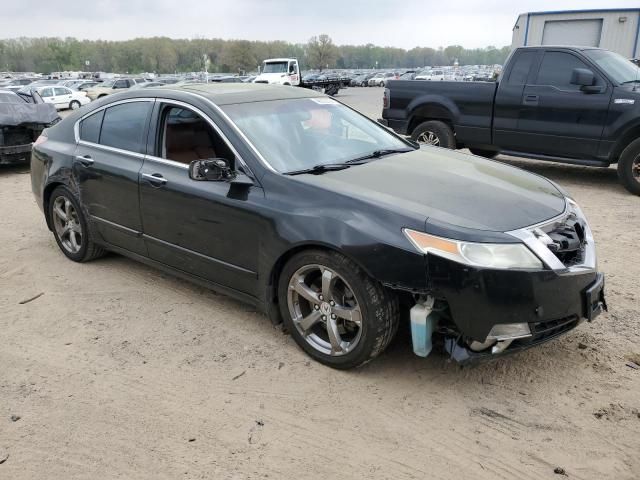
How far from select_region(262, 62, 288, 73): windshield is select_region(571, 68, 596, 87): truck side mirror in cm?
2797

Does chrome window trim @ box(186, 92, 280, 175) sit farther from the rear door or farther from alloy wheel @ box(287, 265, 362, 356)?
the rear door

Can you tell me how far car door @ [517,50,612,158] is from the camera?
7648 millimetres

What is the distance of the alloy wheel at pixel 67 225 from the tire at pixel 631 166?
6.79 m

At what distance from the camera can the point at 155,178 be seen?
13.4ft

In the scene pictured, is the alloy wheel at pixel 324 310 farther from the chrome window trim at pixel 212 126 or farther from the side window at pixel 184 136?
the side window at pixel 184 136

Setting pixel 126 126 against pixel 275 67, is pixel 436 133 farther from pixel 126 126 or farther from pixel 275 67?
pixel 275 67

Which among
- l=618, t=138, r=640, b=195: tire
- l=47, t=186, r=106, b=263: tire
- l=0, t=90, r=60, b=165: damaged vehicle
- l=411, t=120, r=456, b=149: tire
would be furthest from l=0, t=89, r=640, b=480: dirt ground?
l=0, t=90, r=60, b=165: damaged vehicle

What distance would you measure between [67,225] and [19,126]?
606 centimetres

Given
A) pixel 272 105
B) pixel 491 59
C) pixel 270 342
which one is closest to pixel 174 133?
pixel 272 105

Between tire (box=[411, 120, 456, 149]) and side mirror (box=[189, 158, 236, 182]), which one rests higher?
side mirror (box=[189, 158, 236, 182])

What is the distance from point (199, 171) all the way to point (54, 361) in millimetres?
1522

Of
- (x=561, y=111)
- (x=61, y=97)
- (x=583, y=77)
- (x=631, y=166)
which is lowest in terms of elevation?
(x=61, y=97)

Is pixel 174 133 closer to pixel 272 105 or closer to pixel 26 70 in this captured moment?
pixel 272 105

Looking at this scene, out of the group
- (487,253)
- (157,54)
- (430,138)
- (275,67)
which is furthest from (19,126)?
(157,54)
